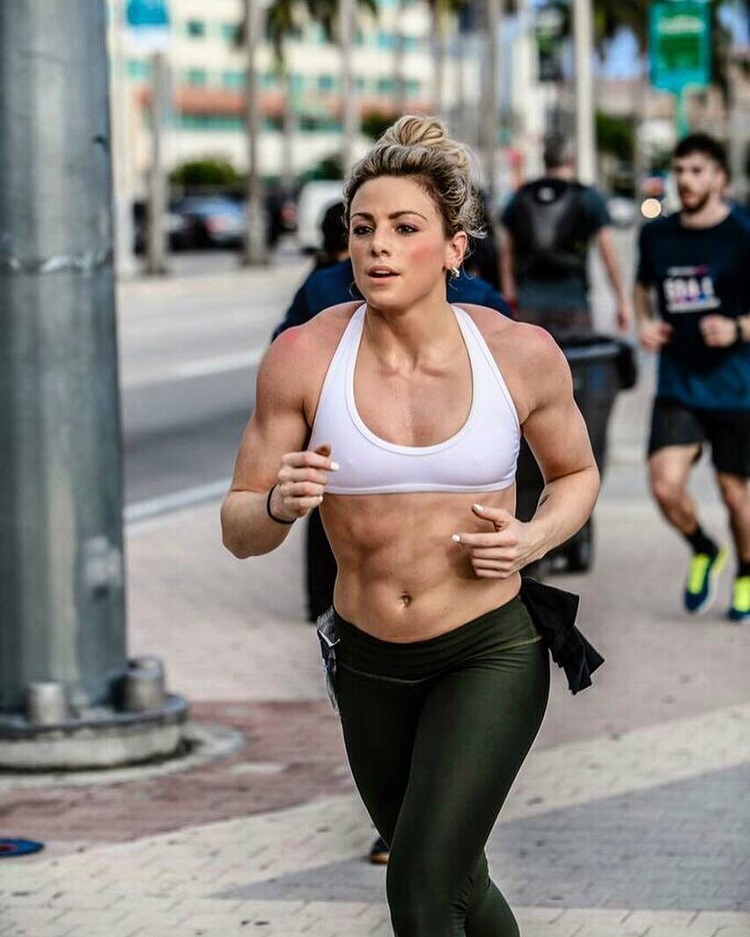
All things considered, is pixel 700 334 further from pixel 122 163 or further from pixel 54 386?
pixel 122 163

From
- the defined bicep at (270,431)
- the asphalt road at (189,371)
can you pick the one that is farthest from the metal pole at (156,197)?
the defined bicep at (270,431)

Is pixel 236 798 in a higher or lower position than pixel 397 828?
lower

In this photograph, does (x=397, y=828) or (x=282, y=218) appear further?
(x=282, y=218)

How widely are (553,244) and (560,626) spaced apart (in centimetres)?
891

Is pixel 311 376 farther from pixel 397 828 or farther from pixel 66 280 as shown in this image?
pixel 66 280

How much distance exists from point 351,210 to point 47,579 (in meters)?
3.24

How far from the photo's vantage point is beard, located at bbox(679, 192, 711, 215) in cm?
955

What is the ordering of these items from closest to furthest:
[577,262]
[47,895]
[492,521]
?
[492,521] → [47,895] → [577,262]

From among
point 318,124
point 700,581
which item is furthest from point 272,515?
point 318,124

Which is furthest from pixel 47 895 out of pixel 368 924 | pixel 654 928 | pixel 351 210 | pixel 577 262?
pixel 577 262

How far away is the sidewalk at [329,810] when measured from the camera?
5754 mm

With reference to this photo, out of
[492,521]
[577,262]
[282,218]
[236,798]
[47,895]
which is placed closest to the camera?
[492,521]

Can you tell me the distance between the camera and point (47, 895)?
595cm

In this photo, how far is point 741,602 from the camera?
9.86 m
